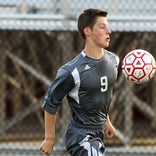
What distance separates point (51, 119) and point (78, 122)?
0.86 ft

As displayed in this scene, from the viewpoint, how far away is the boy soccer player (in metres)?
5.93

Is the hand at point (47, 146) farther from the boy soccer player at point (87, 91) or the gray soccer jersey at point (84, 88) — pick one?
the gray soccer jersey at point (84, 88)

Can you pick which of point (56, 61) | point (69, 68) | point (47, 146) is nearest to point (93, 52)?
point (69, 68)

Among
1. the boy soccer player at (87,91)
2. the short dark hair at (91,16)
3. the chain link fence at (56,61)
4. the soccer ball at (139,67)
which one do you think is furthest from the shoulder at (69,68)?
the chain link fence at (56,61)

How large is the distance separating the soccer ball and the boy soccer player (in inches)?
8.6

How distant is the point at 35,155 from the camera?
30.0 ft

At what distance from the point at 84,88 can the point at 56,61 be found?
524cm

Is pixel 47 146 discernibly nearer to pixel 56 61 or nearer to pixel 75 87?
pixel 75 87

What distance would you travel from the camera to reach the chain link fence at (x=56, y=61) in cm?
905

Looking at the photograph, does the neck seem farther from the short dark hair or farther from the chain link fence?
the chain link fence

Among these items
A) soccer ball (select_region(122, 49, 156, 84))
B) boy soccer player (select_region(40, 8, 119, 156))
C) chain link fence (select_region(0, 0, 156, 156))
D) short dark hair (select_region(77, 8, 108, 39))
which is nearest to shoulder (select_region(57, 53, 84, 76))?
boy soccer player (select_region(40, 8, 119, 156))

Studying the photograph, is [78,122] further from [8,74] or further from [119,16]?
[8,74]

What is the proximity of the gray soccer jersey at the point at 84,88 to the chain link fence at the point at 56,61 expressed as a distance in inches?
116

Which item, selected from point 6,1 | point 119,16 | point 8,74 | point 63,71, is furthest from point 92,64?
point 8,74
